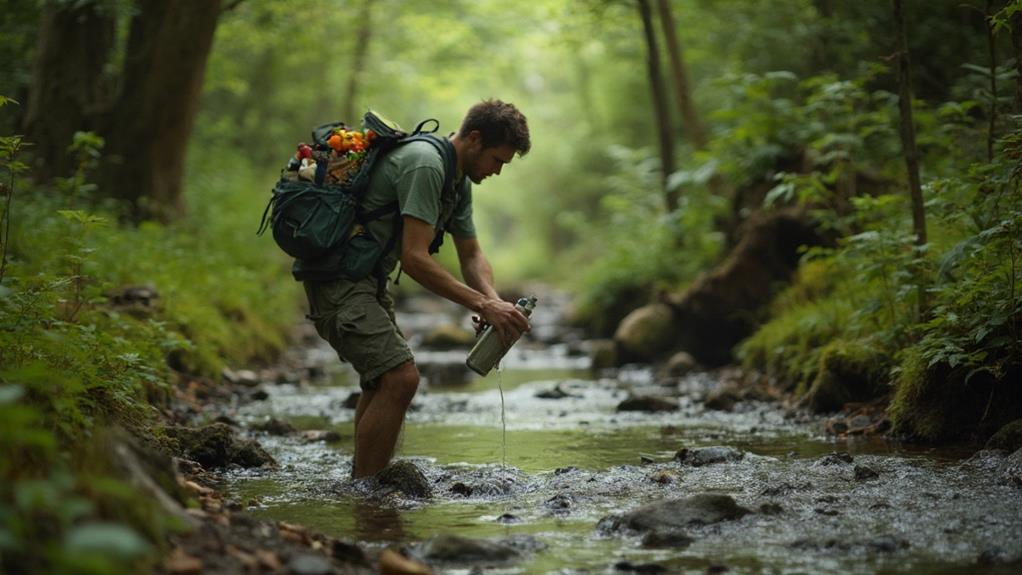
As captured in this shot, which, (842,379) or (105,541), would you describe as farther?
(842,379)

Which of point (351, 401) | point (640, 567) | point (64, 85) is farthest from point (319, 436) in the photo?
point (64, 85)

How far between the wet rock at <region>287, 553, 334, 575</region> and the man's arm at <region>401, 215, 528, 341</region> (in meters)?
2.17

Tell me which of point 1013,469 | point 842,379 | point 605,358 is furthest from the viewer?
point 605,358

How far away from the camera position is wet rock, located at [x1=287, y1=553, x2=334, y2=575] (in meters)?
3.35

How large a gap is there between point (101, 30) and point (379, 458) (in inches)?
408

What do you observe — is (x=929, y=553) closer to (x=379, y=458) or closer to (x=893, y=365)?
(x=379, y=458)

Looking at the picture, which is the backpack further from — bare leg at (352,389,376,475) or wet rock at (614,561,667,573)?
wet rock at (614,561,667,573)

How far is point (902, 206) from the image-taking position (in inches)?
364

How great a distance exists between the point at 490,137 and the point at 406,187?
0.63 m

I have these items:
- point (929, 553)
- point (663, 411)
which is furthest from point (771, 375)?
point (929, 553)

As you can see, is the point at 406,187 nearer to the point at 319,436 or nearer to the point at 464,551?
the point at 464,551

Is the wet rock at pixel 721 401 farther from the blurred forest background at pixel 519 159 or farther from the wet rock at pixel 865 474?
the wet rock at pixel 865 474

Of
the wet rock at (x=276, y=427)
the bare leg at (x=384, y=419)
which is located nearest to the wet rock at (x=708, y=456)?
the bare leg at (x=384, y=419)

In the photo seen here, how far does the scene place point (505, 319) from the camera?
546cm
